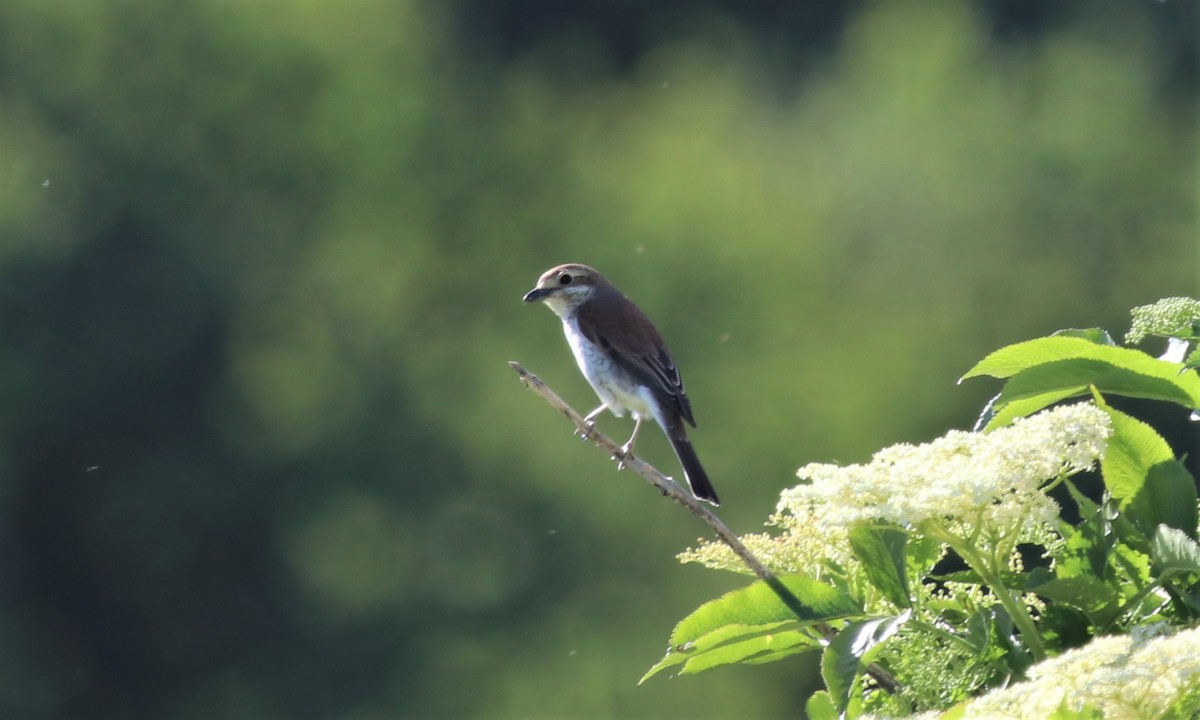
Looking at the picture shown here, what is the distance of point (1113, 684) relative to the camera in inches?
57.6

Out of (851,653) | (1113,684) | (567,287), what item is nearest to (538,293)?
(567,287)

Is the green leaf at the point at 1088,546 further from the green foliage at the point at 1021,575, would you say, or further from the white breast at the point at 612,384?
the white breast at the point at 612,384

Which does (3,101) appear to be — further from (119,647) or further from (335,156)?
(119,647)

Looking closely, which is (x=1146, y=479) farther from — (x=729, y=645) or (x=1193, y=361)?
(x=729, y=645)

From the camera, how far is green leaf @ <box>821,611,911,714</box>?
1.79 m

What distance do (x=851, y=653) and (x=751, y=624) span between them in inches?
5.2

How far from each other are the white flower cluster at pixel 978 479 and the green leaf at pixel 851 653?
0.37 feet

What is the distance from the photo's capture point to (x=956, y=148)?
105ft

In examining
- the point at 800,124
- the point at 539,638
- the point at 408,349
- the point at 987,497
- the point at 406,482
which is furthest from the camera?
the point at 800,124

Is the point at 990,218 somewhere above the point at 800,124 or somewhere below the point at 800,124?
below

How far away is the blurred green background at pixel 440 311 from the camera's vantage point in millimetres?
25453

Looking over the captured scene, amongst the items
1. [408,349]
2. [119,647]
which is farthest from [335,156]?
[119,647]

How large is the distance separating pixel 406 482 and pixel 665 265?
18.3 feet

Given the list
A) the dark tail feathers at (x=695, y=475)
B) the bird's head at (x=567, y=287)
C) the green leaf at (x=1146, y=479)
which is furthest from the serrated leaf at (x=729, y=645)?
the bird's head at (x=567, y=287)
